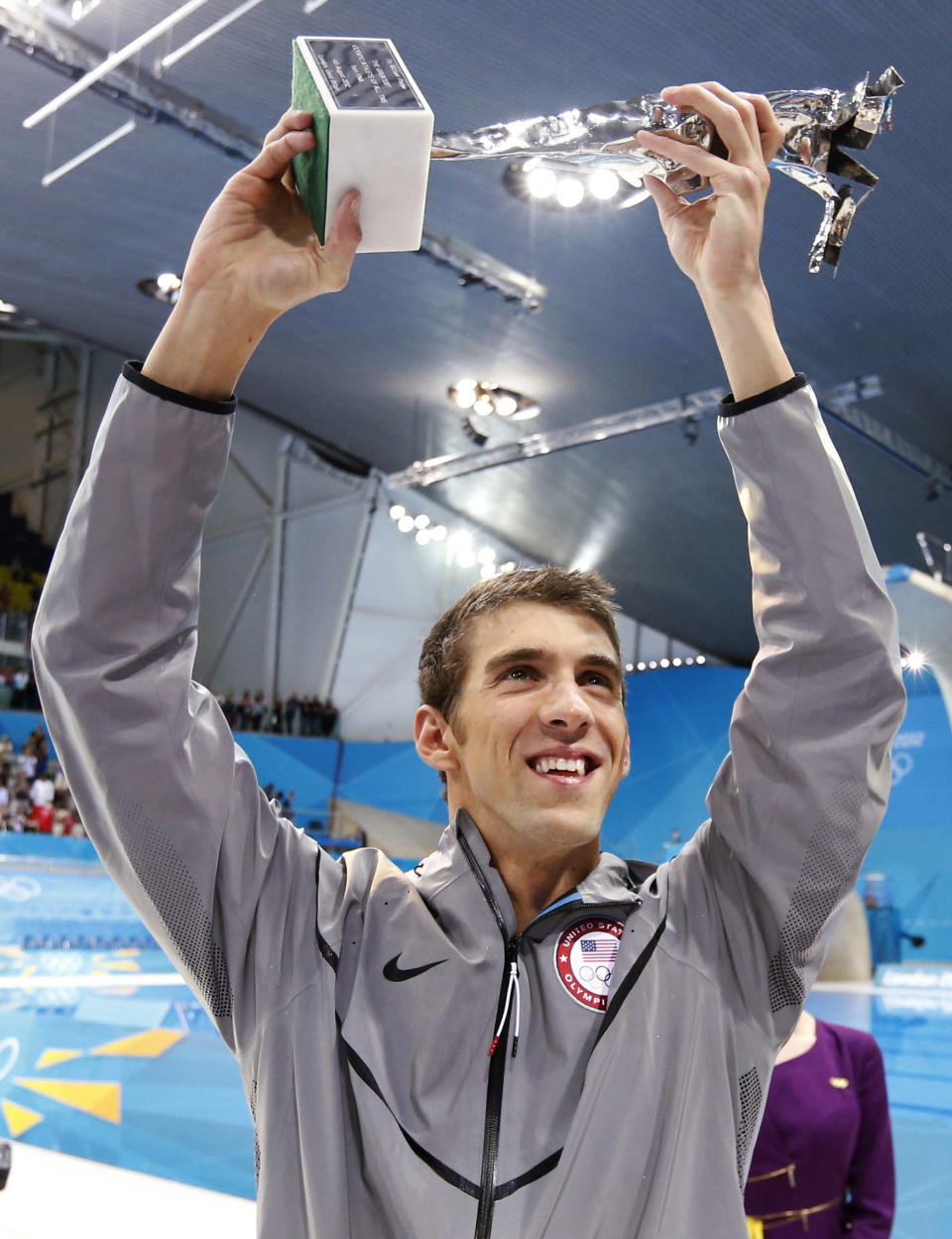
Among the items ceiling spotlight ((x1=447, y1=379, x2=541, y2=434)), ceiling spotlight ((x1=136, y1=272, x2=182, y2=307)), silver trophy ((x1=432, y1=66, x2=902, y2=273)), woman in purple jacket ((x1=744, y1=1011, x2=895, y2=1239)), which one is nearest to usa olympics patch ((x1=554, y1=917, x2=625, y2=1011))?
silver trophy ((x1=432, y1=66, x2=902, y2=273))

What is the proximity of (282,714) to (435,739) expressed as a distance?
18.5 m

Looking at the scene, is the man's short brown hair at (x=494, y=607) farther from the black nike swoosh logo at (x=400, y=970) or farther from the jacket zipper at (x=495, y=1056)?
the black nike swoosh logo at (x=400, y=970)

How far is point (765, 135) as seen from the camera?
4.60 ft

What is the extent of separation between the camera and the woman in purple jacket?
2551 millimetres

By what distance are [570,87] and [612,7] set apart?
810 mm

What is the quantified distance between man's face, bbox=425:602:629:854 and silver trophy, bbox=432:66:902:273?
0.58 m

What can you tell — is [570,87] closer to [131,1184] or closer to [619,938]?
[131,1184]

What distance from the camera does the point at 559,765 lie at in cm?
141

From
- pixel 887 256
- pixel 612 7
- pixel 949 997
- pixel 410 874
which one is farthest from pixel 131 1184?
pixel 949 997

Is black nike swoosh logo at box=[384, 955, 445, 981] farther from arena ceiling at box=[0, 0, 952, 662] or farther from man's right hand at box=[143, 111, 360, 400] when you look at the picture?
arena ceiling at box=[0, 0, 952, 662]

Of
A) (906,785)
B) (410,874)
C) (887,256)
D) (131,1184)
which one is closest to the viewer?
→ (410,874)

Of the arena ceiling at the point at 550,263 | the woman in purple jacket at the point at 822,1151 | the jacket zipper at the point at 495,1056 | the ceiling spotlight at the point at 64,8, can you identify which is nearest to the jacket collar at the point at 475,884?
the jacket zipper at the point at 495,1056

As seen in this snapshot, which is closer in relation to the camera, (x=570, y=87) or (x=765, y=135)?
(x=765, y=135)

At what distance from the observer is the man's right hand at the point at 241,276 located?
1237mm
